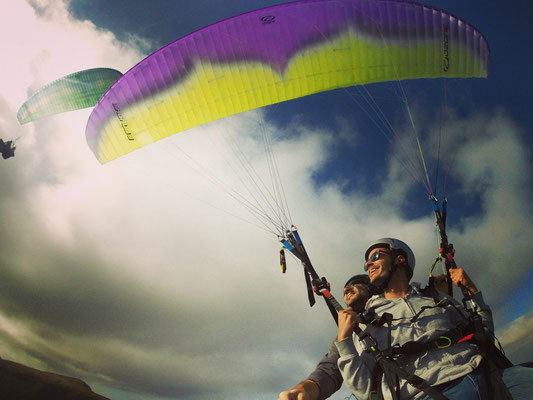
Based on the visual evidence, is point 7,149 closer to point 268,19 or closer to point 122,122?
point 122,122

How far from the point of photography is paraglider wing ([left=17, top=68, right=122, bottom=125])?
386 inches

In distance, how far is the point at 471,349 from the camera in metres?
2.01

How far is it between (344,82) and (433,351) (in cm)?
577

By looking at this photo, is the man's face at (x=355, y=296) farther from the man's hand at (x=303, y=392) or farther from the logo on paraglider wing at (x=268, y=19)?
the logo on paraglider wing at (x=268, y=19)

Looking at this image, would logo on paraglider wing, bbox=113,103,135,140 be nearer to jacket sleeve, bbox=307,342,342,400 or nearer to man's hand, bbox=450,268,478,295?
jacket sleeve, bbox=307,342,342,400

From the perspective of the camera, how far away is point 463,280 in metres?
2.54

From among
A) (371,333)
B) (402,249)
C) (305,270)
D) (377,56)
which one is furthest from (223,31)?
(371,333)

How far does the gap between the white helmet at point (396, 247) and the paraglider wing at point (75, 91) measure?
11.1 m

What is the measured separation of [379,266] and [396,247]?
0.35 m

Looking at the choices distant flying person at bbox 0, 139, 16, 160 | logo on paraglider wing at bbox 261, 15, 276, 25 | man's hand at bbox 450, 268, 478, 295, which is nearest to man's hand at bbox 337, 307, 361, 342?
man's hand at bbox 450, 268, 478, 295

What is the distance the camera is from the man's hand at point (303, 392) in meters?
2.06

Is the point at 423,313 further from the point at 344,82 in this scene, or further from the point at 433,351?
the point at 344,82

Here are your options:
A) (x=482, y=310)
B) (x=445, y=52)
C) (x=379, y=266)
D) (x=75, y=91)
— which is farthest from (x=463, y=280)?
(x=75, y=91)

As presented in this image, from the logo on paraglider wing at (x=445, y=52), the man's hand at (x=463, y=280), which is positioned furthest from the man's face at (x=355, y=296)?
the logo on paraglider wing at (x=445, y=52)
